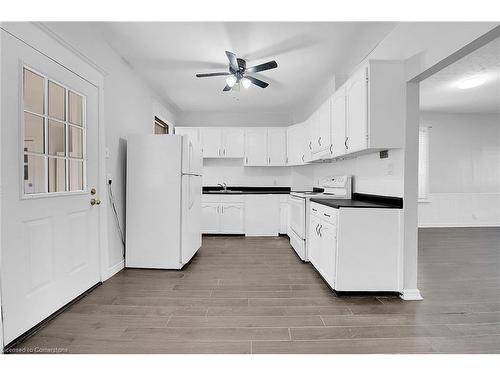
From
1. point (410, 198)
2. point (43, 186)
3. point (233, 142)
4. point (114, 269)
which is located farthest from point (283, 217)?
point (43, 186)

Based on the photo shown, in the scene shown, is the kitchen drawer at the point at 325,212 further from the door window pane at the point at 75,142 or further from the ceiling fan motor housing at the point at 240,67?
the door window pane at the point at 75,142

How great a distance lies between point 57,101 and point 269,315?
2441 millimetres

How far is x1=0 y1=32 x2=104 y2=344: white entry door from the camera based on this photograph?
167cm

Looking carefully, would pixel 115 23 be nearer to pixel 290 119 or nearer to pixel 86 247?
pixel 86 247

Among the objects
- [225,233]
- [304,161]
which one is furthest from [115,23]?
[225,233]

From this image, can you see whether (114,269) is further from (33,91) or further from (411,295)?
(411,295)

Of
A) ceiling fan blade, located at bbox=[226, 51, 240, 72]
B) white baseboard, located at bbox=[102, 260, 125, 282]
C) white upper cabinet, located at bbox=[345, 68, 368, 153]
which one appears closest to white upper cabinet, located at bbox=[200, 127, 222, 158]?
ceiling fan blade, located at bbox=[226, 51, 240, 72]

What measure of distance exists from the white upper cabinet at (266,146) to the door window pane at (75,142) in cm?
342

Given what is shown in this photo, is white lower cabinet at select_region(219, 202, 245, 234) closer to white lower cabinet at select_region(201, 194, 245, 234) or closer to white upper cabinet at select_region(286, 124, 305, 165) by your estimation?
white lower cabinet at select_region(201, 194, 245, 234)

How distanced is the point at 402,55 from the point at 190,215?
2.89 metres

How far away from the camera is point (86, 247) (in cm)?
251

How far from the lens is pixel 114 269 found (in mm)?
3029

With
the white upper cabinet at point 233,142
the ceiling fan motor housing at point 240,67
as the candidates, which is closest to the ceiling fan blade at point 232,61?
the ceiling fan motor housing at point 240,67

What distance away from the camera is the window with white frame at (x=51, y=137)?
6.08 ft
